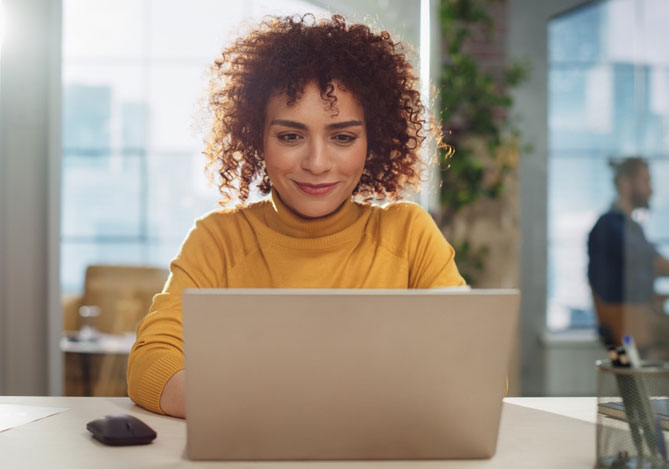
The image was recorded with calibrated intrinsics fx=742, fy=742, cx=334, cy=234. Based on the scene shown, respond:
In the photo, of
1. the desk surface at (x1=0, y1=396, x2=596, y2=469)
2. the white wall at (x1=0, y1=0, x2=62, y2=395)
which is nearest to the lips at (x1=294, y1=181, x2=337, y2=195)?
the desk surface at (x1=0, y1=396, x2=596, y2=469)

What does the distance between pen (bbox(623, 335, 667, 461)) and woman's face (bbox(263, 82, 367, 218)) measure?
83 centimetres

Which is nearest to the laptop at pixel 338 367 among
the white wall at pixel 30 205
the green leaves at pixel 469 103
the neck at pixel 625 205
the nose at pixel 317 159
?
the nose at pixel 317 159

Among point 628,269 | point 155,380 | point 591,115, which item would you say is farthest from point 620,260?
point 155,380

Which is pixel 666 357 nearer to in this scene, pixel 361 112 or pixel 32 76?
pixel 361 112

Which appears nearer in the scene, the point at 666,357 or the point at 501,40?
the point at 666,357

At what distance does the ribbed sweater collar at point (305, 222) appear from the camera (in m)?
1.64

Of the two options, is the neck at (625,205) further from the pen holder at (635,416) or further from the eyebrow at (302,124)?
the pen holder at (635,416)

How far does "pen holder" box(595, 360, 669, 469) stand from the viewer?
0.81m

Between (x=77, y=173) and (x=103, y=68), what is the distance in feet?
2.44

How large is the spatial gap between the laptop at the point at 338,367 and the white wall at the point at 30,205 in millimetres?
2308

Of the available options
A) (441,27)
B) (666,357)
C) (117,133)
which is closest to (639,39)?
(441,27)

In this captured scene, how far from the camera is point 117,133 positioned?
513 centimetres

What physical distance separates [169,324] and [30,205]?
1845mm

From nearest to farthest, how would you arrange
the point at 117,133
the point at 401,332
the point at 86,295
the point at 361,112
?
the point at 401,332, the point at 361,112, the point at 86,295, the point at 117,133
